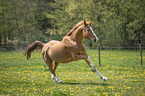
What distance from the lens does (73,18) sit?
126ft

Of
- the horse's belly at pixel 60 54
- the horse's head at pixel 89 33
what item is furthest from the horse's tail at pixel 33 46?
the horse's head at pixel 89 33

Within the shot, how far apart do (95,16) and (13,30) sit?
1530 centimetres

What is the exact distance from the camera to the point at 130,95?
608 centimetres

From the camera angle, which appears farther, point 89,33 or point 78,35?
point 78,35

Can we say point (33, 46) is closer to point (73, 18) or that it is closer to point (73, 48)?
point (73, 48)

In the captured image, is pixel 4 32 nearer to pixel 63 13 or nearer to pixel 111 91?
pixel 63 13

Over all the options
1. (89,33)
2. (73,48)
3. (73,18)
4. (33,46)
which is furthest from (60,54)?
(73,18)

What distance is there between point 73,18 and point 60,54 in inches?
1199

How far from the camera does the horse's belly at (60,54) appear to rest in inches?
328

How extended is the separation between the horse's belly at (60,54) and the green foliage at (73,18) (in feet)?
58.9

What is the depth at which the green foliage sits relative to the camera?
101 feet

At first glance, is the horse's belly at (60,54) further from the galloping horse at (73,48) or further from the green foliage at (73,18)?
the green foliage at (73,18)

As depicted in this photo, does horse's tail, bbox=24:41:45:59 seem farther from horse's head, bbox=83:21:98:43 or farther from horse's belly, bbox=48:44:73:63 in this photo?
horse's head, bbox=83:21:98:43

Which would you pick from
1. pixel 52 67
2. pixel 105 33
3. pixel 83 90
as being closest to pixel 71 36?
pixel 52 67
